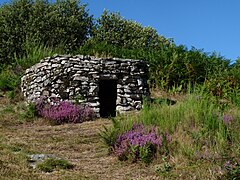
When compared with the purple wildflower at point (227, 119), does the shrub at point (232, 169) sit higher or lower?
lower

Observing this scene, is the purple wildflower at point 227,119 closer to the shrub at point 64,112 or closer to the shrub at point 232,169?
the shrub at point 232,169

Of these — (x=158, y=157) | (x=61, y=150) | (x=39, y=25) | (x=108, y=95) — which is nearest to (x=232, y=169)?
(x=158, y=157)

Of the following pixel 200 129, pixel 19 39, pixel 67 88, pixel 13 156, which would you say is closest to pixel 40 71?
pixel 67 88

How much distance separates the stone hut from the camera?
14758 mm

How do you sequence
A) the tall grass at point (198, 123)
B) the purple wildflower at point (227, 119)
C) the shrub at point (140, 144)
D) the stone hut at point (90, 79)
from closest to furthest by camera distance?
the tall grass at point (198, 123) < the shrub at point (140, 144) < the purple wildflower at point (227, 119) < the stone hut at point (90, 79)

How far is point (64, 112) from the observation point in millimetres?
13727

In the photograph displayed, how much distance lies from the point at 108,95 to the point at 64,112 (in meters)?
3.00

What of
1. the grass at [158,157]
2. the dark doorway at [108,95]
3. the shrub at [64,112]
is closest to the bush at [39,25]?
the dark doorway at [108,95]

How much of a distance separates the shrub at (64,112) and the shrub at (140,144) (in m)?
5.08

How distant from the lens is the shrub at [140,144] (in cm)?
803

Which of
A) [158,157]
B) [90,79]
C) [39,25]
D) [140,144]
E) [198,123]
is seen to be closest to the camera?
[158,157]

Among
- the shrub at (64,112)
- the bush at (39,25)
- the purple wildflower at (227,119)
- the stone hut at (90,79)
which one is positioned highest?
the bush at (39,25)

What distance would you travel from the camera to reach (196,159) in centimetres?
732

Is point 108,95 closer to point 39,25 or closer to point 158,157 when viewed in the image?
point 158,157
